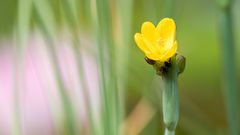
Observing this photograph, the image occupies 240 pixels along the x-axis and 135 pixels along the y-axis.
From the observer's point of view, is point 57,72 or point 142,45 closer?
point 142,45

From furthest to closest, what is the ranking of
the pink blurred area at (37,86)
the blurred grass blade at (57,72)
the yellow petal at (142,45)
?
the pink blurred area at (37,86) < the blurred grass blade at (57,72) < the yellow petal at (142,45)

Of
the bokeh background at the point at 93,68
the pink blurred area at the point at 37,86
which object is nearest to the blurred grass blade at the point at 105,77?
the bokeh background at the point at 93,68

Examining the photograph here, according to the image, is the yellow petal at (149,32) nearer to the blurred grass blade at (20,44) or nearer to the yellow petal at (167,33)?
the yellow petal at (167,33)

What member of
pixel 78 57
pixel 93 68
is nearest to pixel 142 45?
pixel 78 57

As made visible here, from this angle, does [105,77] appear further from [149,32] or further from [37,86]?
[37,86]

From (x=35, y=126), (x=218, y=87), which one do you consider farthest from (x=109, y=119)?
(x=218, y=87)

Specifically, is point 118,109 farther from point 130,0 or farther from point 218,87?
point 218,87

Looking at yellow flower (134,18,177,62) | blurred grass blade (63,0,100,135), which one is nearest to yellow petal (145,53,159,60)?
yellow flower (134,18,177,62)
